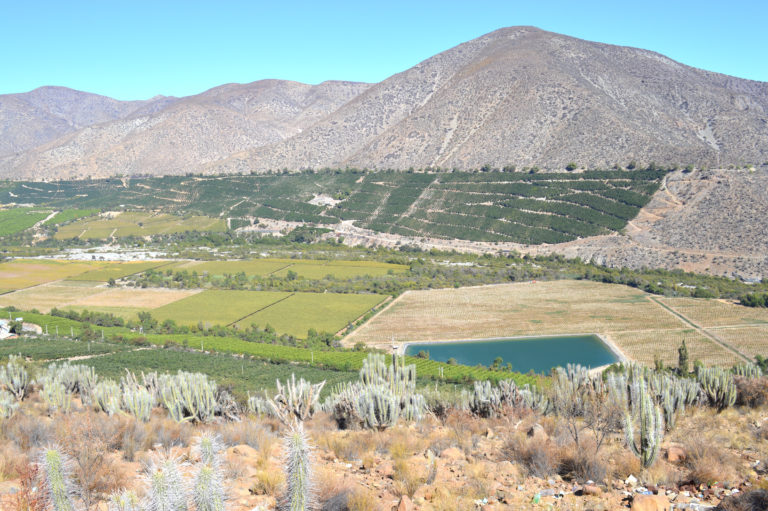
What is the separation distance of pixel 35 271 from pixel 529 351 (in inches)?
2502

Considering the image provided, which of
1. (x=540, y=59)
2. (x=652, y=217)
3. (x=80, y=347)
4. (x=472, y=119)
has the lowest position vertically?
(x=80, y=347)

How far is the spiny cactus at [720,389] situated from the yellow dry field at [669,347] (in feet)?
58.6

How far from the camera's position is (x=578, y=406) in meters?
18.0

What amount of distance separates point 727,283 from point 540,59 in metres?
99.1

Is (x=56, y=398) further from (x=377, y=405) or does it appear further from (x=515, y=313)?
(x=515, y=313)

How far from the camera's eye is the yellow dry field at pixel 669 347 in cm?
3984

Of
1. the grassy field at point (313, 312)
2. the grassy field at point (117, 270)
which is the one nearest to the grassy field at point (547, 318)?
the grassy field at point (313, 312)

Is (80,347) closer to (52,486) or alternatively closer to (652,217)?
(52,486)

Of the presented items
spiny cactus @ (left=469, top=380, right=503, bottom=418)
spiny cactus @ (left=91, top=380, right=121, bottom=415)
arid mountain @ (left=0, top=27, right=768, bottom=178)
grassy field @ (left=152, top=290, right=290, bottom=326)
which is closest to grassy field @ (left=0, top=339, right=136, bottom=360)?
grassy field @ (left=152, top=290, right=290, bottom=326)

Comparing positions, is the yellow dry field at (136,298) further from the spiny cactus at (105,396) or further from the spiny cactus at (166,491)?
the spiny cactus at (166,491)

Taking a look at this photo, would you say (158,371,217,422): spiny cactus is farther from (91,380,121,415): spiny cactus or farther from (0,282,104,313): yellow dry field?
(0,282,104,313): yellow dry field

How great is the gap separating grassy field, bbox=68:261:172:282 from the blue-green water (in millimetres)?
43954

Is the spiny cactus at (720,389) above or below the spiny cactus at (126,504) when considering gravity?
below

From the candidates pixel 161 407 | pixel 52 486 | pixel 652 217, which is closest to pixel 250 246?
pixel 652 217
